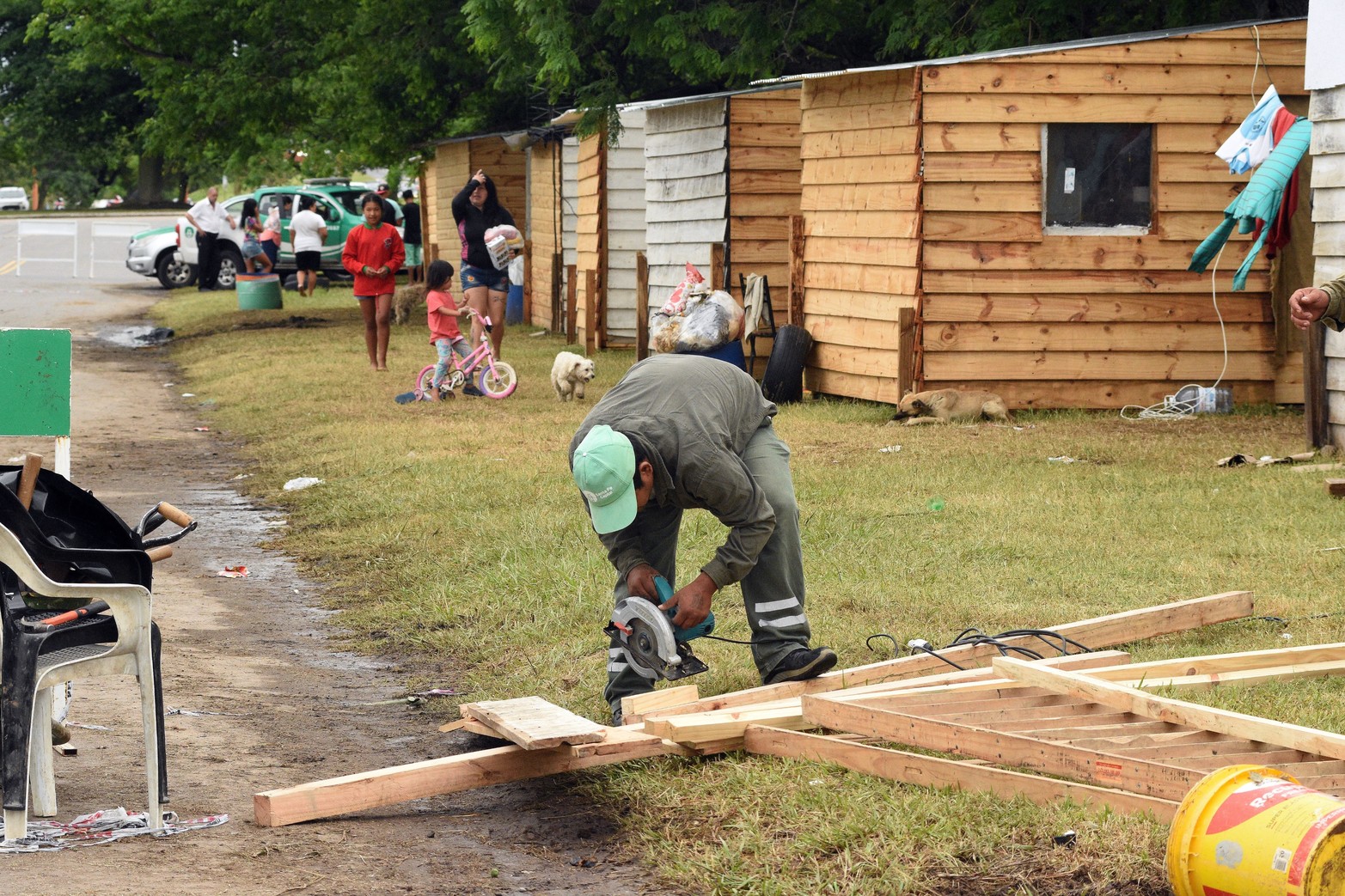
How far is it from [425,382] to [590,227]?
21.3 ft

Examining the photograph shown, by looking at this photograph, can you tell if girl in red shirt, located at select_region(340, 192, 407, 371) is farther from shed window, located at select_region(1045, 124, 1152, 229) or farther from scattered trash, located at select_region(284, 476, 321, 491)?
shed window, located at select_region(1045, 124, 1152, 229)

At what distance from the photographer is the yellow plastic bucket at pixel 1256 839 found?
3355 mm

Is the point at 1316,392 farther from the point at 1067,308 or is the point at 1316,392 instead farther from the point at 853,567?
the point at 853,567

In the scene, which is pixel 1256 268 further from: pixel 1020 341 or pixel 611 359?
pixel 611 359

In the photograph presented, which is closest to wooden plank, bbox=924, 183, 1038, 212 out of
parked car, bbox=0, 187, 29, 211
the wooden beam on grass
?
the wooden beam on grass

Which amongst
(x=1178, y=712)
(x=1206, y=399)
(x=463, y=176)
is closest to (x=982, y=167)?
(x=1206, y=399)

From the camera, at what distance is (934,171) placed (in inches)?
Answer: 504

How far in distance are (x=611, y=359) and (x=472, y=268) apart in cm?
372

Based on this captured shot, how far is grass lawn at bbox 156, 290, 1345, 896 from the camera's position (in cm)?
418

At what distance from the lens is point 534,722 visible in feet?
16.2

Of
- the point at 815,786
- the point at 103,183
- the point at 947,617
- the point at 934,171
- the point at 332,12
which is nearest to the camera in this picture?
the point at 815,786

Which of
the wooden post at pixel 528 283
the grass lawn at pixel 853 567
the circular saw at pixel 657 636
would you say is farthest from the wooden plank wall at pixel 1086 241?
the wooden post at pixel 528 283

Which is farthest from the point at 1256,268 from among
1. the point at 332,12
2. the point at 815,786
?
the point at 332,12

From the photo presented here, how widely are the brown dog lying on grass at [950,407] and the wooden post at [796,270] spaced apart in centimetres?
228
